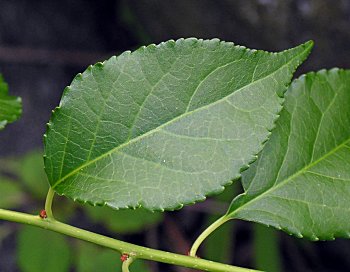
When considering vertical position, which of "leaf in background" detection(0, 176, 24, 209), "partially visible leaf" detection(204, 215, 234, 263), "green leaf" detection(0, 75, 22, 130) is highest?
"leaf in background" detection(0, 176, 24, 209)

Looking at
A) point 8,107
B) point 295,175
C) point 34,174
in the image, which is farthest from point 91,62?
point 295,175

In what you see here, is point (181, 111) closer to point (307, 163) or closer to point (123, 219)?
point (307, 163)

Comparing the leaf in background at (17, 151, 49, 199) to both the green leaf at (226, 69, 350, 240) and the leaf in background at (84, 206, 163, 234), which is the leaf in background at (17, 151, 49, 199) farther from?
the green leaf at (226, 69, 350, 240)

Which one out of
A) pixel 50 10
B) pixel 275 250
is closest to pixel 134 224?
pixel 275 250

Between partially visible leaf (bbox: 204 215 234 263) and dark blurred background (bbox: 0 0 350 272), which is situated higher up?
dark blurred background (bbox: 0 0 350 272)

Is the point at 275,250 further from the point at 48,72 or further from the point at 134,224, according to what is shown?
the point at 48,72

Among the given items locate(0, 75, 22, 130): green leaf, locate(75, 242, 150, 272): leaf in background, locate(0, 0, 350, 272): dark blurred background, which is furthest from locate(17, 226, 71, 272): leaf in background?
locate(0, 75, 22, 130): green leaf

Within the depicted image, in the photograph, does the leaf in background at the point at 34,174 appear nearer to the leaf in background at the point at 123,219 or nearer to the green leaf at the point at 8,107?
the leaf in background at the point at 123,219
